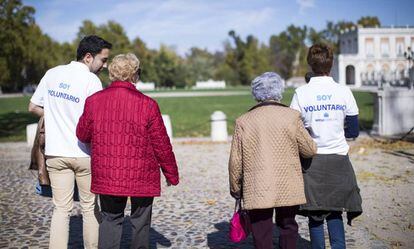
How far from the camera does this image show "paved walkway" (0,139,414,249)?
5.23 meters

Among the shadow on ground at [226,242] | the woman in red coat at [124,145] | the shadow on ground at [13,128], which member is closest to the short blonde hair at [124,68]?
the woman in red coat at [124,145]

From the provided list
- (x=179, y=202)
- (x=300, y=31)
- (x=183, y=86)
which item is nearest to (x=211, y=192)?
(x=179, y=202)

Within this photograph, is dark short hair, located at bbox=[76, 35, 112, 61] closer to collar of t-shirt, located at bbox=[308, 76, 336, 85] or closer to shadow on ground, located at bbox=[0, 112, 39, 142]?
collar of t-shirt, located at bbox=[308, 76, 336, 85]

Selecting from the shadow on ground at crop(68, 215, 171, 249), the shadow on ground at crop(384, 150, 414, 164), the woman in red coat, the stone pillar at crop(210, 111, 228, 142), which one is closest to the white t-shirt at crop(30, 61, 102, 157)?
the woman in red coat

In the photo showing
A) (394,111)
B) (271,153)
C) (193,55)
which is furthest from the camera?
(193,55)

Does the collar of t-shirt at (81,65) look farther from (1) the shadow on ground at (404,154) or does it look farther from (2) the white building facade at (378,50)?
(2) the white building facade at (378,50)

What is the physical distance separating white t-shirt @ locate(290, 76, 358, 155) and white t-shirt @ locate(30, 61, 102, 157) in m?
1.89

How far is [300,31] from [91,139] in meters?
105

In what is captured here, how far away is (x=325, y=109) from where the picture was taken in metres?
3.92

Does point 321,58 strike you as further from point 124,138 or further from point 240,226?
point 124,138

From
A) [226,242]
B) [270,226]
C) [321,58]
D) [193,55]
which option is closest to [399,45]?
[193,55]

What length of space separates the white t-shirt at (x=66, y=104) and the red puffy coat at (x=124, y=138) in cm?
33

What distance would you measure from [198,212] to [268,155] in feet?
10.7

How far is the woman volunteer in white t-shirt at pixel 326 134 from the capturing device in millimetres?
3920
